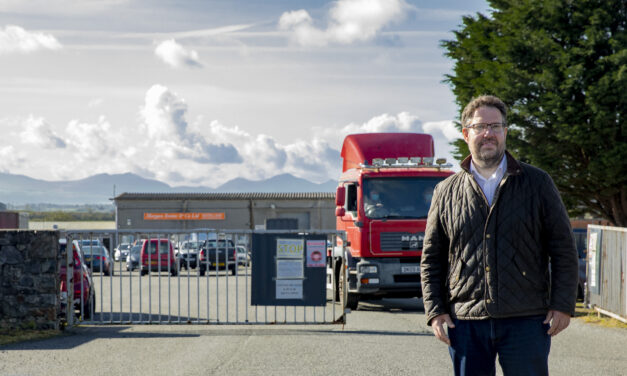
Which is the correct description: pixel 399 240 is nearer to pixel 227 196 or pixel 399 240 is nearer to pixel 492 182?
pixel 492 182

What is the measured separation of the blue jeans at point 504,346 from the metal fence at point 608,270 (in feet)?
29.1

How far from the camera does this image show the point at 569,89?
71.2 ft

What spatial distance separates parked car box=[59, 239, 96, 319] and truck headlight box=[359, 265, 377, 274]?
4878 mm

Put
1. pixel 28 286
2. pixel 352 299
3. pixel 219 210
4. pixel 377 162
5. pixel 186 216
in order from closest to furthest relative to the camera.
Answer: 1. pixel 28 286
2. pixel 377 162
3. pixel 352 299
4. pixel 186 216
5. pixel 219 210

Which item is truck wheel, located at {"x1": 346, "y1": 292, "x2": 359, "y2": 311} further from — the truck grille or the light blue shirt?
the light blue shirt

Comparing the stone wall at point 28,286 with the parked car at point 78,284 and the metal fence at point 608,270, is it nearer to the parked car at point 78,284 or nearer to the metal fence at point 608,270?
the parked car at point 78,284

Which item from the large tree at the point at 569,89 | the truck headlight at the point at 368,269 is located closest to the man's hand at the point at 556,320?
the truck headlight at the point at 368,269

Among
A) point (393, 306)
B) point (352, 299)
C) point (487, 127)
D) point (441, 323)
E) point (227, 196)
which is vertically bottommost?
point (393, 306)

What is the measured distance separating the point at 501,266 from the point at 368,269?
9903mm

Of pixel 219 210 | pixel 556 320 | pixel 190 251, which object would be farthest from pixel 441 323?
pixel 219 210

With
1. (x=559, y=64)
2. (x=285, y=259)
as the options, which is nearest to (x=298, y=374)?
(x=285, y=259)

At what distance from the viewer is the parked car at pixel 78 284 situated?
11.3m

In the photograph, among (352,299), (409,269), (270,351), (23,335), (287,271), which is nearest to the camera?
(270,351)

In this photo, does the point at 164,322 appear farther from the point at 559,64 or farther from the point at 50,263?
the point at 559,64
